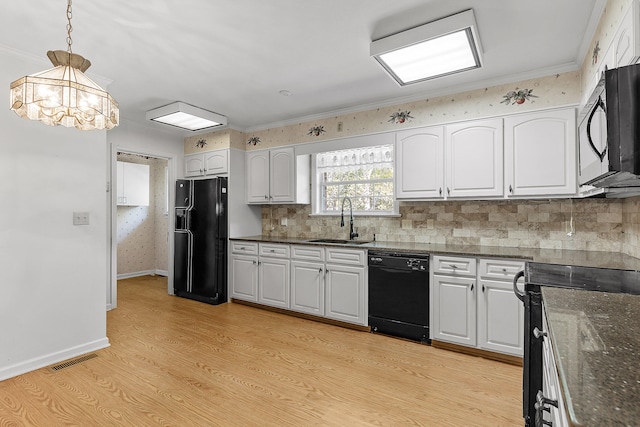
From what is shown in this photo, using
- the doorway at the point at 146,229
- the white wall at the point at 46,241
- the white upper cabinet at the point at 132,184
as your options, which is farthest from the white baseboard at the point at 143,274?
the white wall at the point at 46,241

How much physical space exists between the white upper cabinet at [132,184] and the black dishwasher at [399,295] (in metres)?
4.76

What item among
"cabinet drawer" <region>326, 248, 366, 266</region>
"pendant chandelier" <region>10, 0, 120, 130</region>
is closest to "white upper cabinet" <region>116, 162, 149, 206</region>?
"cabinet drawer" <region>326, 248, 366, 266</region>

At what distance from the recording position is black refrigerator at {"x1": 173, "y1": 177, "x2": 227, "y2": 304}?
449cm

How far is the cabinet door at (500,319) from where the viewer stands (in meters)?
2.68

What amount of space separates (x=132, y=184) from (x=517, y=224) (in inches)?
237

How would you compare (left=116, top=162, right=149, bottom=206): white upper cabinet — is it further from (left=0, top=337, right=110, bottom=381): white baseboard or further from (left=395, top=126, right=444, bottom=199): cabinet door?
(left=395, top=126, right=444, bottom=199): cabinet door

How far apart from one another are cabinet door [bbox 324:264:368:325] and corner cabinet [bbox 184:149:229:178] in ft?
7.10

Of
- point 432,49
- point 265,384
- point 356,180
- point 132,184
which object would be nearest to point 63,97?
point 265,384

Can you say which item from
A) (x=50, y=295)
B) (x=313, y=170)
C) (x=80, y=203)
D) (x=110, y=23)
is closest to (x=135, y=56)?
(x=110, y=23)

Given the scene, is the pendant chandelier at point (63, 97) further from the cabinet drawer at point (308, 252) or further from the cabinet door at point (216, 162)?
the cabinet door at point (216, 162)

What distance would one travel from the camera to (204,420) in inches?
77.6

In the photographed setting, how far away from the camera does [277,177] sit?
4.50m

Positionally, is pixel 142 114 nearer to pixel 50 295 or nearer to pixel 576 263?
pixel 50 295

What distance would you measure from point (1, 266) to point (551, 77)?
4.60 metres
